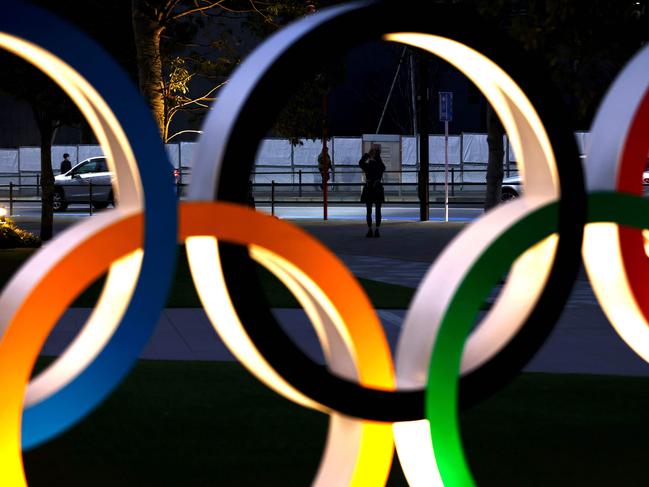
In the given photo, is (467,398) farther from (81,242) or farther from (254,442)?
(254,442)

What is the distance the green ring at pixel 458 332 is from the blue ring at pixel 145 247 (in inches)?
44.5

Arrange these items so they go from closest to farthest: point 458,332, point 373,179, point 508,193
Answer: point 458,332, point 373,179, point 508,193

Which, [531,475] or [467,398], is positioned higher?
[467,398]

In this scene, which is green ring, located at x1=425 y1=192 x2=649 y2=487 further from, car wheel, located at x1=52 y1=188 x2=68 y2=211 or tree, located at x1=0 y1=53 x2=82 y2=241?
car wheel, located at x1=52 y1=188 x2=68 y2=211

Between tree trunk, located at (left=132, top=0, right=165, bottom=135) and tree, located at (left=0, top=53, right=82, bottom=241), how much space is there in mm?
4656

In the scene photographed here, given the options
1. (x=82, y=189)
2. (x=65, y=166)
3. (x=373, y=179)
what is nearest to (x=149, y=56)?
(x=373, y=179)

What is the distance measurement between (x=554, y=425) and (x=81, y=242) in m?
4.21

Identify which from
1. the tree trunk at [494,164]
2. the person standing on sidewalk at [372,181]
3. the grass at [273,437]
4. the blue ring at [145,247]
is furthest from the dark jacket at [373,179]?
the blue ring at [145,247]

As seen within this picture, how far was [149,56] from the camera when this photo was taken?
60.5ft

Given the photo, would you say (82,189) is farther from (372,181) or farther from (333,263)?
(333,263)

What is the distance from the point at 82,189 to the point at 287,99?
110 feet

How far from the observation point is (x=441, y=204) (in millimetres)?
38375

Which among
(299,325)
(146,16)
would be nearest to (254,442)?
(299,325)

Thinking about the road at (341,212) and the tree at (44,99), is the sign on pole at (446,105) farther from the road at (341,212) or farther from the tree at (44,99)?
the tree at (44,99)
